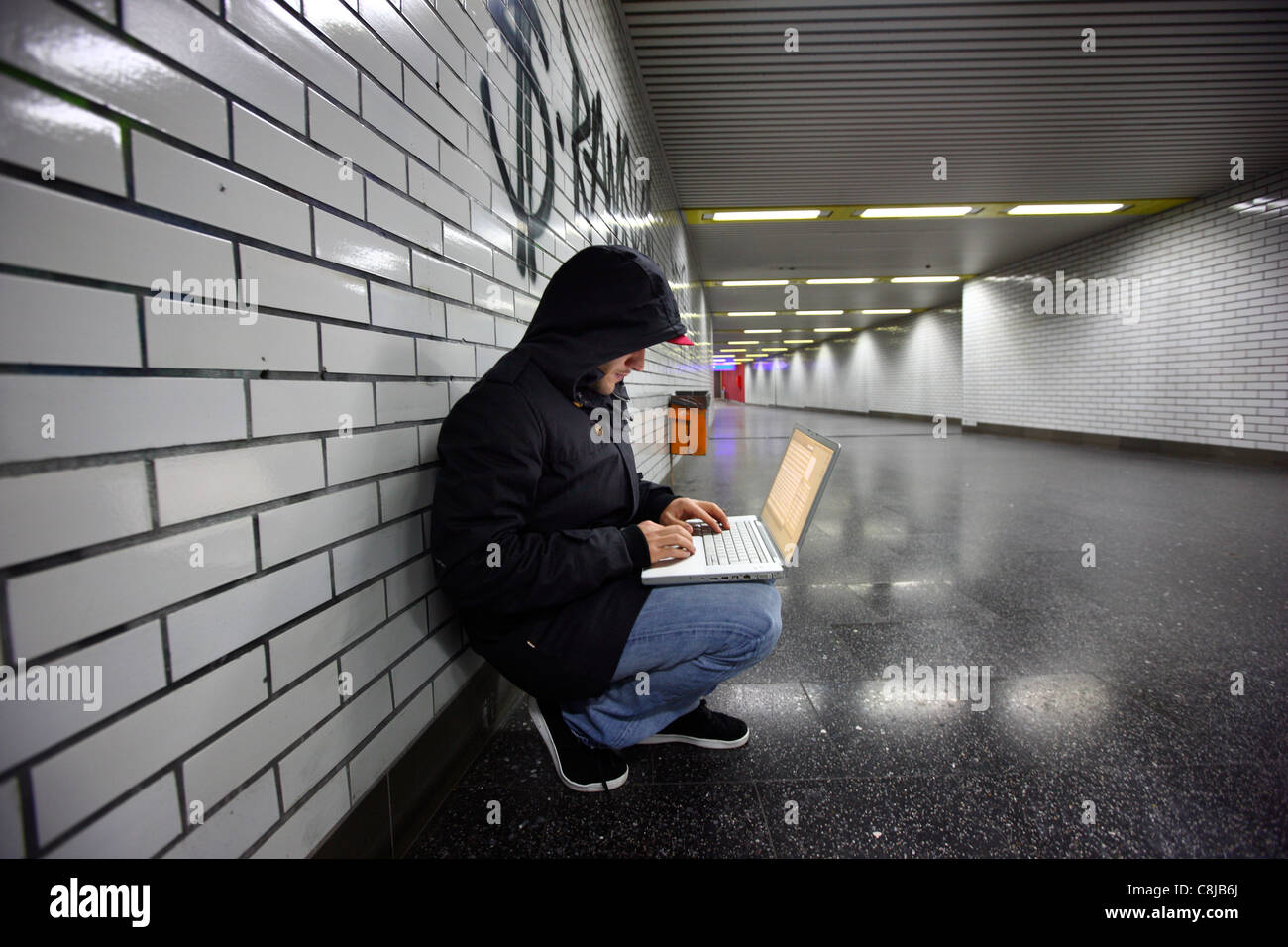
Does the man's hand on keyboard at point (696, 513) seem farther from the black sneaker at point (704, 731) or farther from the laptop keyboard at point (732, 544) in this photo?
the black sneaker at point (704, 731)

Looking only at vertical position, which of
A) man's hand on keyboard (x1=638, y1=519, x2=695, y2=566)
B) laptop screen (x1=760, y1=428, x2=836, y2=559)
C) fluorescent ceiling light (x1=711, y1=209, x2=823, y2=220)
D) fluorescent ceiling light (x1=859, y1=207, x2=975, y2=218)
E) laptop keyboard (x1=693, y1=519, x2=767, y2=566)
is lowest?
laptop keyboard (x1=693, y1=519, x2=767, y2=566)

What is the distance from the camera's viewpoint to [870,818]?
1452 mm

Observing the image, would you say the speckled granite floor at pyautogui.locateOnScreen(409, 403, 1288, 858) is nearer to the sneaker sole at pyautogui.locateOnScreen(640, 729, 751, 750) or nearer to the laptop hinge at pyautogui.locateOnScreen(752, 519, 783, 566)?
the sneaker sole at pyautogui.locateOnScreen(640, 729, 751, 750)

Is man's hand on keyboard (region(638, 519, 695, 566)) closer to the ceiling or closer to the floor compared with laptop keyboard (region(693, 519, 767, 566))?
closer to the ceiling

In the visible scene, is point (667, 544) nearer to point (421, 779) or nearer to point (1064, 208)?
point (421, 779)

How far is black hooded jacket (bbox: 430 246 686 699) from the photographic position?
125cm

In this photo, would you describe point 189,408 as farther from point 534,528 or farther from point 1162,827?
point 1162,827

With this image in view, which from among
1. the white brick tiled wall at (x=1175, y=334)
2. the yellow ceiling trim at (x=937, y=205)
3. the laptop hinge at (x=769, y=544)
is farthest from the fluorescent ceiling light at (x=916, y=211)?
the laptop hinge at (x=769, y=544)

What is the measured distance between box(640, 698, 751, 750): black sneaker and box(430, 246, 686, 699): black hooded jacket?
50cm

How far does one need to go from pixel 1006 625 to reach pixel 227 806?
9.73 feet

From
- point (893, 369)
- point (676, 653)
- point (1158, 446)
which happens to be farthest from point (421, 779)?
point (893, 369)

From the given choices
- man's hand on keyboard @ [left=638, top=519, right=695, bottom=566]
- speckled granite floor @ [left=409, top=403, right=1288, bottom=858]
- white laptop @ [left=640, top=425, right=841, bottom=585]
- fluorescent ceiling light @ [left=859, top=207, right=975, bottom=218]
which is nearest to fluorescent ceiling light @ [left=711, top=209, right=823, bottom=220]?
fluorescent ceiling light @ [left=859, top=207, right=975, bottom=218]

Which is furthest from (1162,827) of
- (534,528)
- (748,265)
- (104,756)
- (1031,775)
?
(748,265)

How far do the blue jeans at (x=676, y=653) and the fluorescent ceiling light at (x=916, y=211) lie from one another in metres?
9.05
